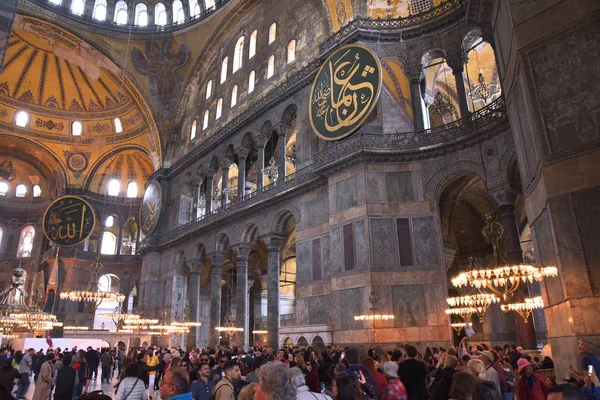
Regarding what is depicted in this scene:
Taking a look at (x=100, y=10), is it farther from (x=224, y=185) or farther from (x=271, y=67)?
(x=224, y=185)

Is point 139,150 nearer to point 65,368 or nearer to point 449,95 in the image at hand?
point 449,95

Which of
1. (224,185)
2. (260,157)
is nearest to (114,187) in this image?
(224,185)

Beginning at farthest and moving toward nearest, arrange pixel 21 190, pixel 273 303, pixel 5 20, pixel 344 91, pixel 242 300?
pixel 21 190 → pixel 242 300 → pixel 273 303 → pixel 344 91 → pixel 5 20

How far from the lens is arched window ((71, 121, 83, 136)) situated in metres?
24.5

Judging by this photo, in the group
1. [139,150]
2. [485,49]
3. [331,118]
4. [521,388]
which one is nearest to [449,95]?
[485,49]

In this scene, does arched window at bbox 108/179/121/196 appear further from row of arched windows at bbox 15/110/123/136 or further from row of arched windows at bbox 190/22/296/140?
row of arched windows at bbox 190/22/296/140

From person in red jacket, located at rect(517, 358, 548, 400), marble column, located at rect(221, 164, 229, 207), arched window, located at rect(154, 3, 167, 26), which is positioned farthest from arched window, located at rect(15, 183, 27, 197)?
person in red jacket, located at rect(517, 358, 548, 400)

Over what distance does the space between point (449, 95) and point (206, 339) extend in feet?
46.6

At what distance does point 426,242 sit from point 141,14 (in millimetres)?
19606

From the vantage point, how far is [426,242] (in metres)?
10.2

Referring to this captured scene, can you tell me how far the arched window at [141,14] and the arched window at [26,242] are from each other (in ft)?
45.0

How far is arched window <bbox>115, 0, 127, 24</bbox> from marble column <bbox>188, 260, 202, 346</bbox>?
13131 mm

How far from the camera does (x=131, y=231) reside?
26609 mm

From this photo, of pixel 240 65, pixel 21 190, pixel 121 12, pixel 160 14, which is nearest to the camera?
pixel 240 65
